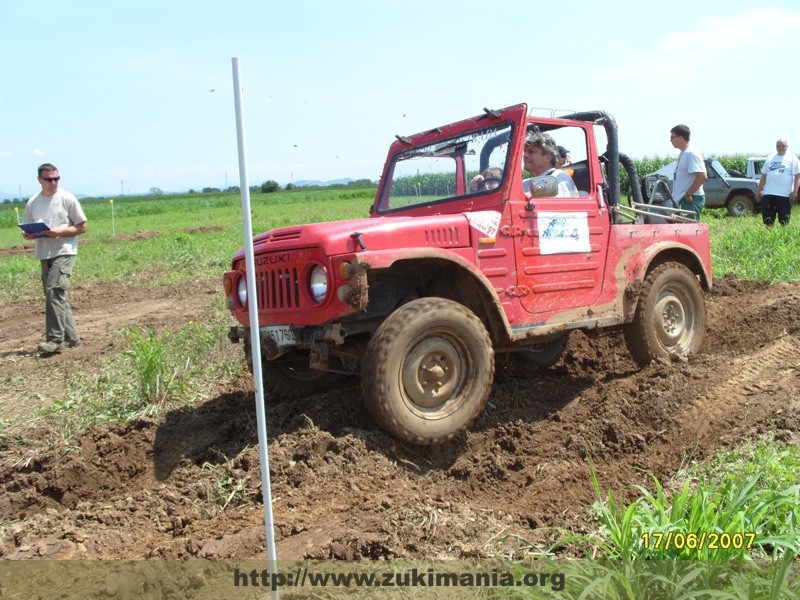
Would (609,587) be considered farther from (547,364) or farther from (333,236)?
(547,364)

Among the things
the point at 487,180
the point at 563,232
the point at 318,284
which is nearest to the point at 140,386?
the point at 318,284

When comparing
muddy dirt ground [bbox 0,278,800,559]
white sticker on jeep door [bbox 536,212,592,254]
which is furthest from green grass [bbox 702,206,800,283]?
white sticker on jeep door [bbox 536,212,592,254]

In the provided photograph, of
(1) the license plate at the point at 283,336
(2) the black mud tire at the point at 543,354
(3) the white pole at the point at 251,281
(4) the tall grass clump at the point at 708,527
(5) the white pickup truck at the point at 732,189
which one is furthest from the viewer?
(5) the white pickup truck at the point at 732,189

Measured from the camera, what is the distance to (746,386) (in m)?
5.10

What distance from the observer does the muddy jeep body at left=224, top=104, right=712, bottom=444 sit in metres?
4.07

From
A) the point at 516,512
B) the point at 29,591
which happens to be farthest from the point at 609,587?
the point at 29,591

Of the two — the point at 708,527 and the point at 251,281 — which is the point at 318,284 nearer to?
the point at 251,281

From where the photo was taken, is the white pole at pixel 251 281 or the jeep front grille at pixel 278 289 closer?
the white pole at pixel 251 281

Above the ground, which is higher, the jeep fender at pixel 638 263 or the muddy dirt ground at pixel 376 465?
the jeep fender at pixel 638 263

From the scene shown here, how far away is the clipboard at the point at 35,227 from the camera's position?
689 centimetres

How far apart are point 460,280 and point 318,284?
102 cm

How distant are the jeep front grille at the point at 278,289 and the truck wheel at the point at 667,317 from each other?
2.74 metres

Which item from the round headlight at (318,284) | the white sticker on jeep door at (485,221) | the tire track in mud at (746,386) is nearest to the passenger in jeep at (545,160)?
the white sticker on jeep door at (485,221)
